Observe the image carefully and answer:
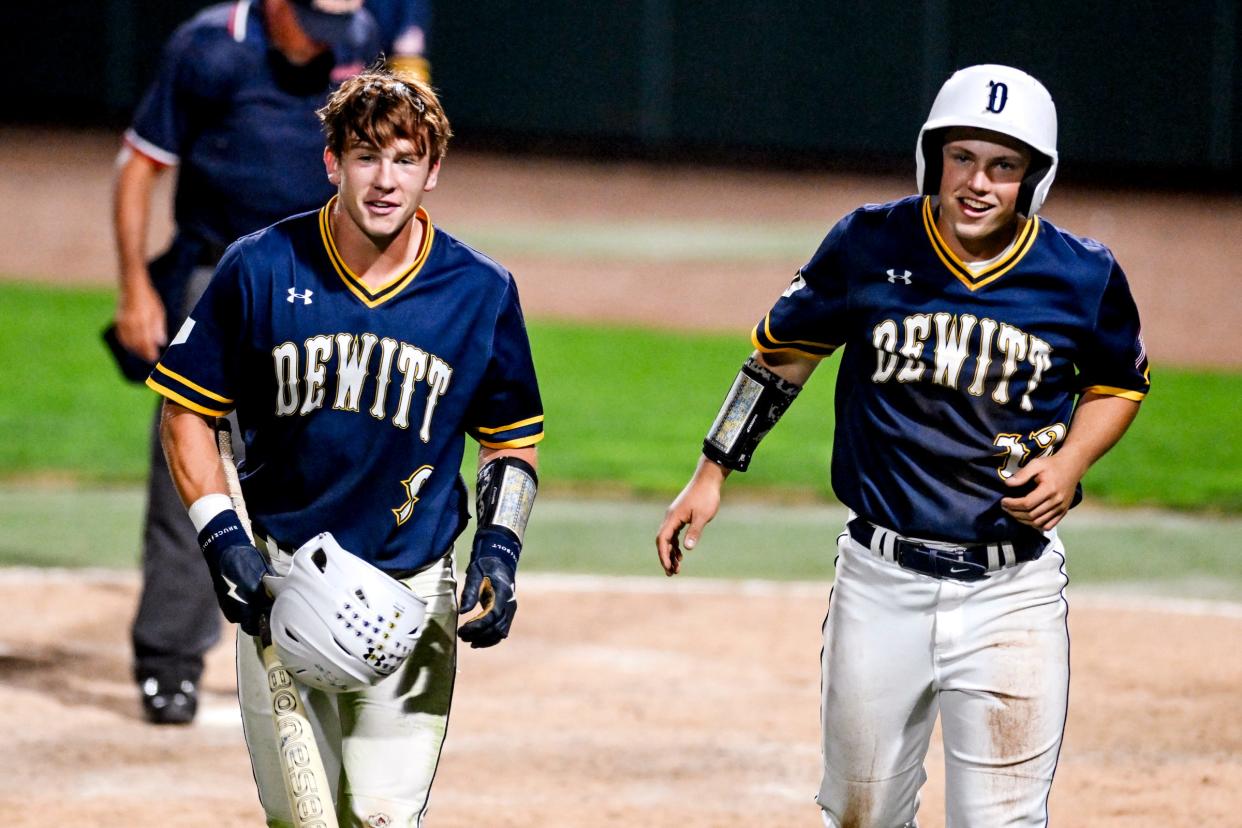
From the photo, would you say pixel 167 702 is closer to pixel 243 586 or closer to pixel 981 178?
pixel 243 586

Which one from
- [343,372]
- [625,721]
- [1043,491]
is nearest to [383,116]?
[343,372]

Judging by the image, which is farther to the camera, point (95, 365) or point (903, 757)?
point (95, 365)

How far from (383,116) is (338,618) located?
100cm

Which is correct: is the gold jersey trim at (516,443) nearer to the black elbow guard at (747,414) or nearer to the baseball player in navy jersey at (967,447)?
the black elbow guard at (747,414)

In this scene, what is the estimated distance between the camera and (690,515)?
4266 mm

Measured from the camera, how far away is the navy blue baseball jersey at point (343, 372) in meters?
3.77

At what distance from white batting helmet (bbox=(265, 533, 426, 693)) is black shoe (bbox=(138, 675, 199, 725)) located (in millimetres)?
2506

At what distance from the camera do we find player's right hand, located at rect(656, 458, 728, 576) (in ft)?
14.0

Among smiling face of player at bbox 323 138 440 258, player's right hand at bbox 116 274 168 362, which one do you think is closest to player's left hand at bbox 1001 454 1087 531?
smiling face of player at bbox 323 138 440 258

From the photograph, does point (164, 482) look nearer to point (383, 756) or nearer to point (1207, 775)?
point (383, 756)

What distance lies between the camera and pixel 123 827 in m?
5.07

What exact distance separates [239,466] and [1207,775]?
129 inches

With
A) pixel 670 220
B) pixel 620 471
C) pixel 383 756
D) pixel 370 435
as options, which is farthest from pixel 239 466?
pixel 670 220

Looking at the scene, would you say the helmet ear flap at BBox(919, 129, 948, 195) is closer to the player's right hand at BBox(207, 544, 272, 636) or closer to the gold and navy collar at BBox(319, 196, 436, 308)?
the gold and navy collar at BBox(319, 196, 436, 308)
